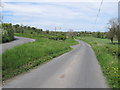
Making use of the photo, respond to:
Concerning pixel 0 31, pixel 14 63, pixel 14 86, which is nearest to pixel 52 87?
pixel 14 86

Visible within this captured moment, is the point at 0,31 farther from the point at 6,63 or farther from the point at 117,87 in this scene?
the point at 117,87

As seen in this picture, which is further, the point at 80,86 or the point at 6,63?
the point at 6,63

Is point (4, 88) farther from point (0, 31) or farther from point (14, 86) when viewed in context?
point (0, 31)

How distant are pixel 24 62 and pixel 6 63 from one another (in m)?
1.75

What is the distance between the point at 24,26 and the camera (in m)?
93.7

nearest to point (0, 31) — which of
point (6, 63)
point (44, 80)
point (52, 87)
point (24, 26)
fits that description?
point (6, 63)

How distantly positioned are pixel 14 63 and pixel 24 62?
1269 mm

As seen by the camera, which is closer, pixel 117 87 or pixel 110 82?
pixel 117 87

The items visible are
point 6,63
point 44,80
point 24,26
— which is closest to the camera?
point 44,80

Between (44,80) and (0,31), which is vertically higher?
(0,31)

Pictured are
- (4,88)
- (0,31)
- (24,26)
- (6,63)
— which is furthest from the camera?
(24,26)

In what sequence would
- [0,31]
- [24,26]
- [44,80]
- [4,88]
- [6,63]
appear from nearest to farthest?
[4,88] → [44,80] → [6,63] → [0,31] → [24,26]

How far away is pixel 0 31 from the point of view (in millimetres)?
13125

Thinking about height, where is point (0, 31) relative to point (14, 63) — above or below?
above
